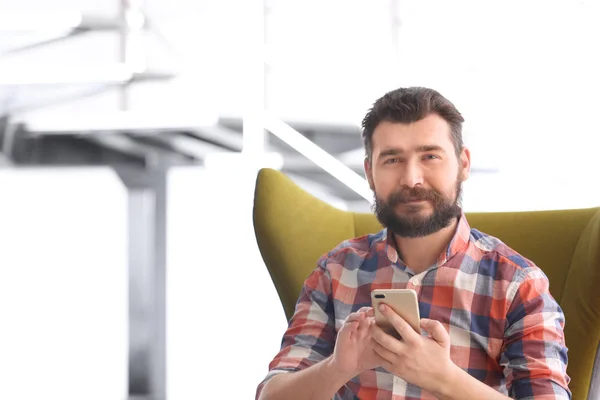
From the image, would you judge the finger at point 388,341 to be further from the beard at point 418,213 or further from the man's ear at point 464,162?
the man's ear at point 464,162

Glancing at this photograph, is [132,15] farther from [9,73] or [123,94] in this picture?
[9,73]

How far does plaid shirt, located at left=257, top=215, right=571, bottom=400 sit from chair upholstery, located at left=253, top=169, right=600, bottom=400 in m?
0.22

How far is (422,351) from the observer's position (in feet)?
3.43

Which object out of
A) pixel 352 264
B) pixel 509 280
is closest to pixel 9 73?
pixel 352 264

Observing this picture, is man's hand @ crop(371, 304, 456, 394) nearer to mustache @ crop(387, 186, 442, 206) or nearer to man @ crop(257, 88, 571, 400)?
man @ crop(257, 88, 571, 400)

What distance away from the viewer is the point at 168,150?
4.18 metres

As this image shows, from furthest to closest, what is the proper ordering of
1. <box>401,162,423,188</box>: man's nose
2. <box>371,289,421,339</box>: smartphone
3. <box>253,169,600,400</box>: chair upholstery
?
<box>253,169,600,400</box>: chair upholstery → <box>401,162,423,188</box>: man's nose → <box>371,289,421,339</box>: smartphone

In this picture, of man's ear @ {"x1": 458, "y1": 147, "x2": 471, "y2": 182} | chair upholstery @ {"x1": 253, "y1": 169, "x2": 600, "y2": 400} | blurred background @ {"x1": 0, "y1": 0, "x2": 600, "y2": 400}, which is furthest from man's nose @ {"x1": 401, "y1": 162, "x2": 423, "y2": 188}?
blurred background @ {"x1": 0, "y1": 0, "x2": 600, "y2": 400}

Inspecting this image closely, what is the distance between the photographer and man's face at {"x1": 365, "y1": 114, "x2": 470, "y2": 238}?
4.04 feet

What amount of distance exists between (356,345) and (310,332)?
0.20 metres

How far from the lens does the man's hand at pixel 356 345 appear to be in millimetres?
1101

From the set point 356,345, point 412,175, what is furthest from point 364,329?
point 412,175

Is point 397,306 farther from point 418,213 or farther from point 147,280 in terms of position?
point 147,280

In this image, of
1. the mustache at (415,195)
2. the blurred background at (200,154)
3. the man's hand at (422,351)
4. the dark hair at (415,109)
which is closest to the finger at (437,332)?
the man's hand at (422,351)
